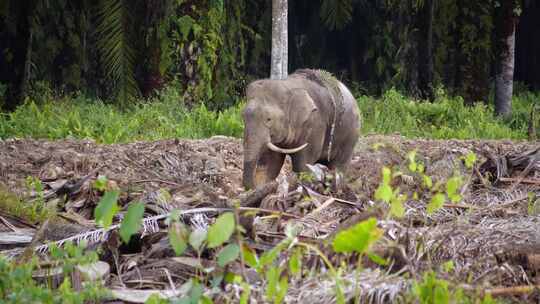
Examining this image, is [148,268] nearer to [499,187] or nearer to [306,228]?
[306,228]

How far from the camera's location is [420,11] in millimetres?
17562

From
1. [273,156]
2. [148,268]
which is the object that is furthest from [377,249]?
[273,156]

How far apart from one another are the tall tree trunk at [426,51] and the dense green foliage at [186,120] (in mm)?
1810

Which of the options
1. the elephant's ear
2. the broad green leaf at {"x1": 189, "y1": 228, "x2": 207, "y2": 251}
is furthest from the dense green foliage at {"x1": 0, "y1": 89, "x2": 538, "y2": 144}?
the broad green leaf at {"x1": 189, "y1": 228, "x2": 207, "y2": 251}

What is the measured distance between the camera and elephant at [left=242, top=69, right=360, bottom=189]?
24.4ft

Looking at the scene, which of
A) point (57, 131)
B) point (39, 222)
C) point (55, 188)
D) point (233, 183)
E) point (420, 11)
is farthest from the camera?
point (420, 11)

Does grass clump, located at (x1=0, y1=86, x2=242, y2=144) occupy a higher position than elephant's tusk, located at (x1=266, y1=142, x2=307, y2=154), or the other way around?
elephant's tusk, located at (x1=266, y1=142, x2=307, y2=154)

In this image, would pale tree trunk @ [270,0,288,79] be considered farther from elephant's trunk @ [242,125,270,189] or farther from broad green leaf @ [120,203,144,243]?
broad green leaf @ [120,203,144,243]

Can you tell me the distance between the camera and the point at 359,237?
2.86 meters

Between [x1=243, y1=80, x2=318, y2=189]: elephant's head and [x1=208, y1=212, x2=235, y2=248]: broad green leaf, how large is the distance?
4465 mm

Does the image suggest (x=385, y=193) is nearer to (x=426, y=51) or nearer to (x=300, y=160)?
(x=300, y=160)

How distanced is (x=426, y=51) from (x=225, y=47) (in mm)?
4168

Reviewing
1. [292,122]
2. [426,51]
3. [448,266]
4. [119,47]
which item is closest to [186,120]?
[119,47]

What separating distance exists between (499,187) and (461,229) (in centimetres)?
153
